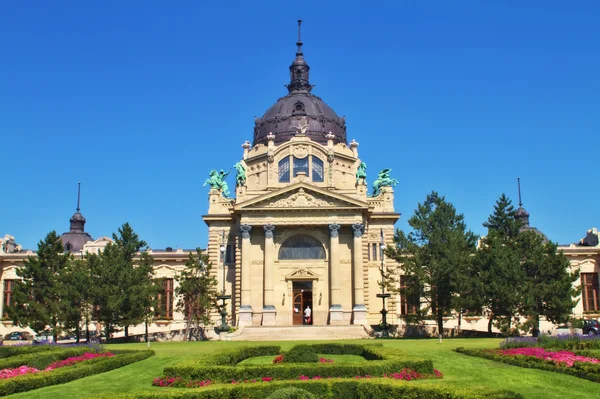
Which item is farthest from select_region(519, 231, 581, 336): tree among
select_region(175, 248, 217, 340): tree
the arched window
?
select_region(175, 248, 217, 340): tree

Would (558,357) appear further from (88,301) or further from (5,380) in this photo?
(88,301)

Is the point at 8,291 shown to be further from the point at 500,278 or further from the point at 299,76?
the point at 500,278

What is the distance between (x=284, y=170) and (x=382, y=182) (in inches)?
482

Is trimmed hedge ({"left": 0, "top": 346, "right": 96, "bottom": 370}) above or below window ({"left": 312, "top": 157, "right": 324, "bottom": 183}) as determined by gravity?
below

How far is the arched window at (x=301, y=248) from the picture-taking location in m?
62.5

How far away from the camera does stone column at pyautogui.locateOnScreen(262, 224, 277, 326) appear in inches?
2329

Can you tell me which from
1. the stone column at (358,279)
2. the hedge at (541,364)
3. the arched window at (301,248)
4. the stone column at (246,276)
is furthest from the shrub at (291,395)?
the arched window at (301,248)

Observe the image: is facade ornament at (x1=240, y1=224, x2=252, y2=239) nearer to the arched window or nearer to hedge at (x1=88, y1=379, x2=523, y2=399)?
the arched window

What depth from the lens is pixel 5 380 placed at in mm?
23109

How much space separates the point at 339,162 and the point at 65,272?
3141 cm

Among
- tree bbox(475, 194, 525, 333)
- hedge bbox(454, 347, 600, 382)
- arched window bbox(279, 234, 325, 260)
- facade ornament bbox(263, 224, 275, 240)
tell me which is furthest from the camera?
arched window bbox(279, 234, 325, 260)

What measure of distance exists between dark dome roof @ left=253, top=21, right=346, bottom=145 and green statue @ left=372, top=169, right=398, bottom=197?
6.40m

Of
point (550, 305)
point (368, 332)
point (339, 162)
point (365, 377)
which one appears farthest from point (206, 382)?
point (339, 162)

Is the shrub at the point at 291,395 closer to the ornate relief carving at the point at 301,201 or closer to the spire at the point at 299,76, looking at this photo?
the ornate relief carving at the point at 301,201
